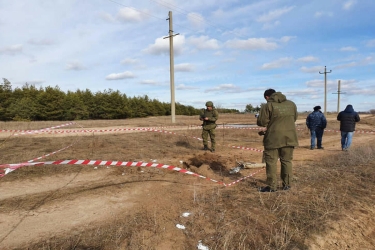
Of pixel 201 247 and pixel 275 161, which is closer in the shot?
pixel 201 247

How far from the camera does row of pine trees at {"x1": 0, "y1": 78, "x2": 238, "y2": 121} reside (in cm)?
3562

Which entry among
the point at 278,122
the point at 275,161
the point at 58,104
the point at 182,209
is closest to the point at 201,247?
the point at 182,209

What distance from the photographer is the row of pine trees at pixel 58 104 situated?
3562 cm

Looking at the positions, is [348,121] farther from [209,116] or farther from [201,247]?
[201,247]

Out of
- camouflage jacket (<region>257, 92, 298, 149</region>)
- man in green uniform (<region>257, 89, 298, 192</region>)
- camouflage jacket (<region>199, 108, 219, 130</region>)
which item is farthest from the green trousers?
camouflage jacket (<region>199, 108, 219, 130</region>)

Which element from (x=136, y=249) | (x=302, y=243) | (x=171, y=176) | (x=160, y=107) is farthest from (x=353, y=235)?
(x=160, y=107)

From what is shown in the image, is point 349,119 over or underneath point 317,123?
over

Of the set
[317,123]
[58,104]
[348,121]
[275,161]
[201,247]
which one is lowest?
[201,247]

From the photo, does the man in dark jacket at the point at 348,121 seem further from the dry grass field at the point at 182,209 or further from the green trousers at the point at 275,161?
the green trousers at the point at 275,161

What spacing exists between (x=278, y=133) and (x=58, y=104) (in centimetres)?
3881

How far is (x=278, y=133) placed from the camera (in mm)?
4840

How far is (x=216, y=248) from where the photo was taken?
10.0 feet

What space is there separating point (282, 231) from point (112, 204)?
116 inches

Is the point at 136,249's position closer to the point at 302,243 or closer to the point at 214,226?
the point at 214,226
